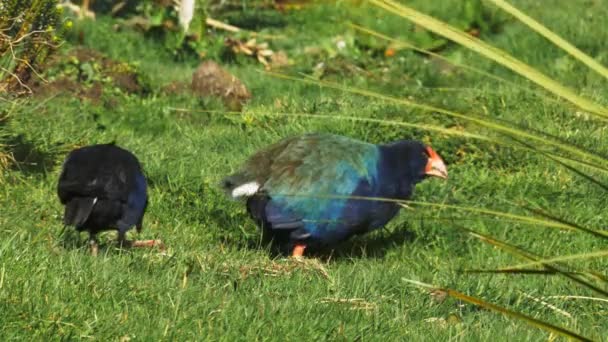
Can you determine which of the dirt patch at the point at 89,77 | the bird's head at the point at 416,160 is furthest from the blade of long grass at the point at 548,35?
the dirt patch at the point at 89,77

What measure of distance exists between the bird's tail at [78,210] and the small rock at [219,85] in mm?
4505

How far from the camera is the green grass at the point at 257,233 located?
4348 mm

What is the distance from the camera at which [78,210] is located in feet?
19.1

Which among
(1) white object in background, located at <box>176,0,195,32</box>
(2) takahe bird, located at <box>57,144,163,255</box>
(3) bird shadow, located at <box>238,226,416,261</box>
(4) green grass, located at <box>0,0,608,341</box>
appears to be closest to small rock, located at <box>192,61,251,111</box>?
(4) green grass, located at <box>0,0,608,341</box>

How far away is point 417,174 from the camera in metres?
6.83

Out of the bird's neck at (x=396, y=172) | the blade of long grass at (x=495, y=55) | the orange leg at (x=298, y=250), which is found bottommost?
the orange leg at (x=298, y=250)

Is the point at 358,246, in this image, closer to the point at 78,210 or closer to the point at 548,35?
the point at 78,210

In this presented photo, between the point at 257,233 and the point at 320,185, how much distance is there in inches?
28.1

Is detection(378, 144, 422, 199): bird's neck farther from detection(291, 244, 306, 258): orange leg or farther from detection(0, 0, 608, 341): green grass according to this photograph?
detection(291, 244, 306, 258): orange leg

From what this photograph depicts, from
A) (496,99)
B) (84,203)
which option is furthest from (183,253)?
(496,99)

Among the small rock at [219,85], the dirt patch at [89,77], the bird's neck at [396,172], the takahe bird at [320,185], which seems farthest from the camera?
the small rock at [219,85]

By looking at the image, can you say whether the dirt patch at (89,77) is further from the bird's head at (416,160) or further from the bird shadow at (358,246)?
the bird's head at (416,160)

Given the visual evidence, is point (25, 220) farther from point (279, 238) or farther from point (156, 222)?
point (279, 238)

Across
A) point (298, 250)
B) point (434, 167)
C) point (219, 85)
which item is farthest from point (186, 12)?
point (298, 250)
